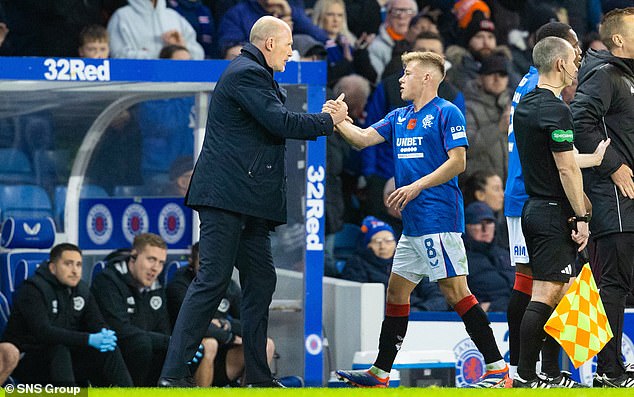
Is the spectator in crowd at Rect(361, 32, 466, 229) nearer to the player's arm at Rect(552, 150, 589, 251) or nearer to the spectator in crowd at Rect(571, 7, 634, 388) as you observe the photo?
the spectator in crowd at Rect(571, 7, 634, 388)

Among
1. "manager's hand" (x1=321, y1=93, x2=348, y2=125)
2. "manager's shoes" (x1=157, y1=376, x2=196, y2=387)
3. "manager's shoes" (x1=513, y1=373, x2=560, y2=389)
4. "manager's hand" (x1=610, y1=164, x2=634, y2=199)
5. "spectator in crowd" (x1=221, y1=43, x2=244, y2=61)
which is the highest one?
"spectator in crowd" (x1=221, y1=43, x2=244, y2=61)

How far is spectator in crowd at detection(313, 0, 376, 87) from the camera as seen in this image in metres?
13.3

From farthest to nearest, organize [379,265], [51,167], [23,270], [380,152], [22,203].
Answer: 1. [380,152]
2. [379,265]
3. [51,167]
4. [22,203]
5. [23,270]

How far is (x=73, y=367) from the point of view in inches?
415

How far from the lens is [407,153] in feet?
28.0

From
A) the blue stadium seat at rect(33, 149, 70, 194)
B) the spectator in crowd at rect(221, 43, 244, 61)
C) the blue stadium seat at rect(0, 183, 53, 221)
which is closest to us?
the blue stadium seat at rect(0, 183, 53, 221)

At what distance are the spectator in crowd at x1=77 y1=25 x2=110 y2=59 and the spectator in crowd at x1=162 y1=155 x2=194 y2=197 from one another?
1099 mm

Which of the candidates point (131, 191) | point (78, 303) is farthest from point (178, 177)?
point (78, 303)

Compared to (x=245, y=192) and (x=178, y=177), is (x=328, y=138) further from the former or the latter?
(x=245, y=192)

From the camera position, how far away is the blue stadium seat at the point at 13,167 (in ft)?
37.0

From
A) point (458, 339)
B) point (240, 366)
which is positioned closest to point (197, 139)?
point (240, 366)

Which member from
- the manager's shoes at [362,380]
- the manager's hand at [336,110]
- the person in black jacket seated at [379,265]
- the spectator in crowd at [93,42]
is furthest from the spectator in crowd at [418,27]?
the manager's shoes at [362,380]

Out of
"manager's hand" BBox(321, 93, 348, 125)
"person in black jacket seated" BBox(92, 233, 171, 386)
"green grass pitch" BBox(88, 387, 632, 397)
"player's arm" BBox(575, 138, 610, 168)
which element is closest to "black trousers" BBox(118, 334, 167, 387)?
"person in black jacket seated" BBox(92, 233, 171, 386)

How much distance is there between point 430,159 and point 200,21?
5.08 metres
